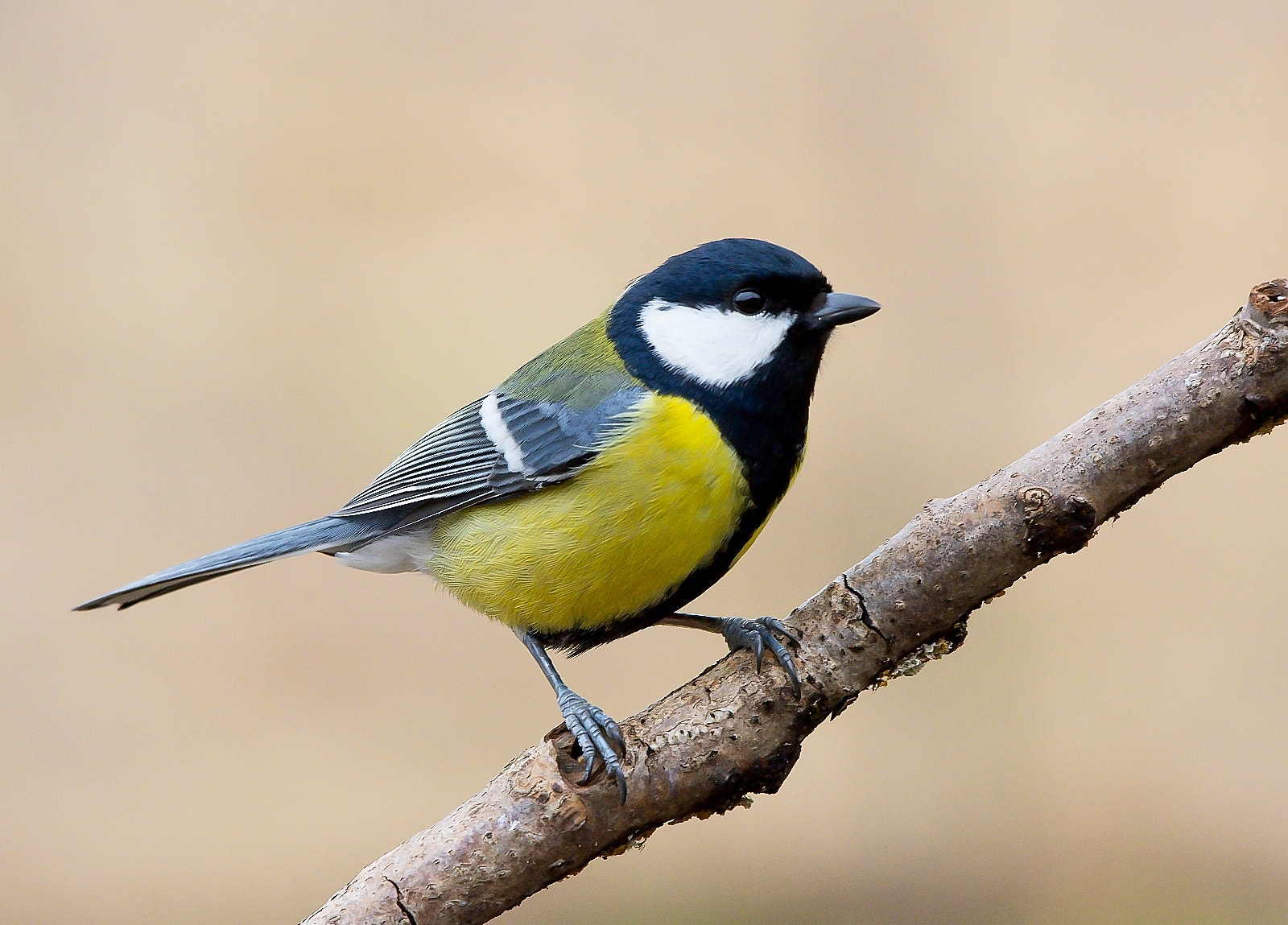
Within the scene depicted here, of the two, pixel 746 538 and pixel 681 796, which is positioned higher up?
pixel 746 538

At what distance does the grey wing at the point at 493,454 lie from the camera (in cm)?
116

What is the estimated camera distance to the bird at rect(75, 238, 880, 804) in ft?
3.57

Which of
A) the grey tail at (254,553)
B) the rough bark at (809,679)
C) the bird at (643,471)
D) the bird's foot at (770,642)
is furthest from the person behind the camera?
the grey tail at (254,553)

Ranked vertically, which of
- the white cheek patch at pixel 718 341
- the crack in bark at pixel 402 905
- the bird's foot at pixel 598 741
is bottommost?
the crack in bark at pixel 402 905

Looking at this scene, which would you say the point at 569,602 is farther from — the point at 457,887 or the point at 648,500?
the point at 457,887

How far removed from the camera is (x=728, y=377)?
112cm

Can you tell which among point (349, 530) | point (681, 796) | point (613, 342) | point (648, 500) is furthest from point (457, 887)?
point (613, 342)

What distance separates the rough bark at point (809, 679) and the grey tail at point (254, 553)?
44 cm

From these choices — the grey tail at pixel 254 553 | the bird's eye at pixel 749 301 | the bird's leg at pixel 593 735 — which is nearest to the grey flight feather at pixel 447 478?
the grey tail at pixel 254 553

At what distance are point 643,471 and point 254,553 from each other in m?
0.50

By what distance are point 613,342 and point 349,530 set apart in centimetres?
40

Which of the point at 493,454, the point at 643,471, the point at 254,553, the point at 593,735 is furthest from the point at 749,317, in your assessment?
the point at 254,553

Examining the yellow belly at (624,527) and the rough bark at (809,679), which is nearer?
the rough bark at (809,679)

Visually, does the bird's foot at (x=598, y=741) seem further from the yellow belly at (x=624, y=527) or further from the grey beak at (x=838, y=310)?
the grey beak at (x=838, y=310)
